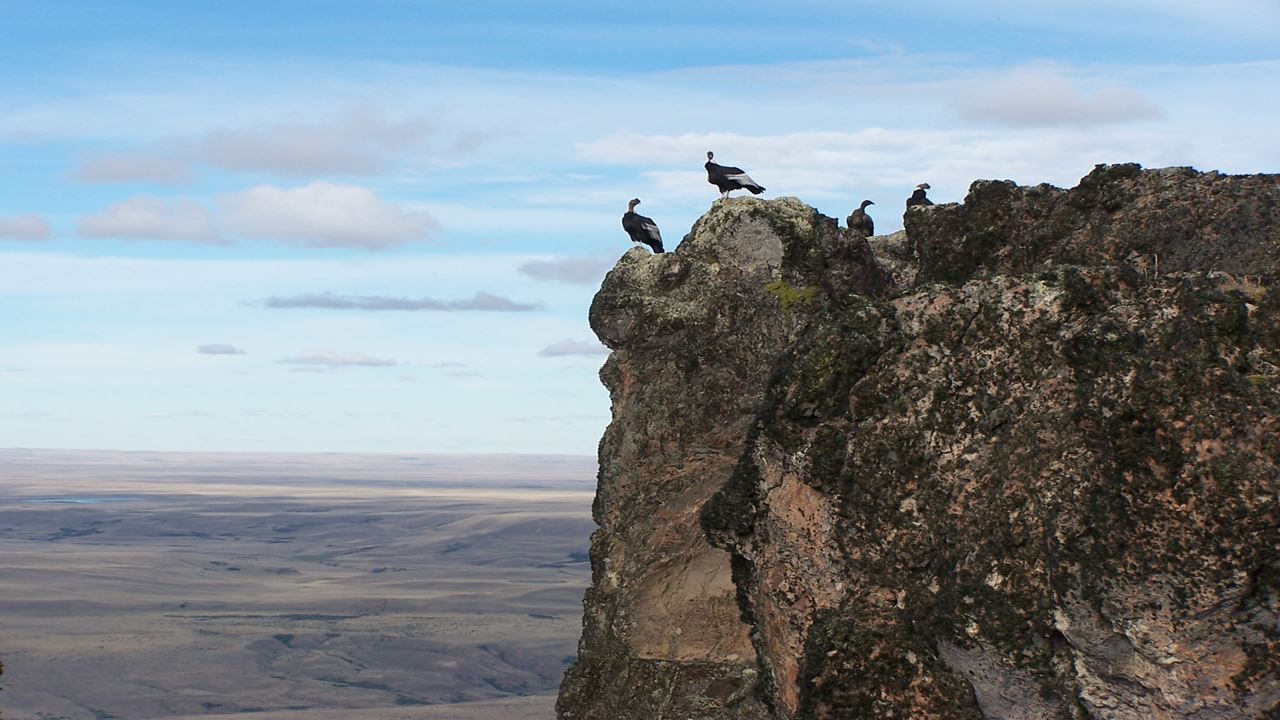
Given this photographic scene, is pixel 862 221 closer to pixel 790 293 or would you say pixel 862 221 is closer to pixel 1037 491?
pixel 790 293

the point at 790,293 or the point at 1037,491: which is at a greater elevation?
the point at 790,293

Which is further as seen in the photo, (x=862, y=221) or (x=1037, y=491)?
(x=862, y=221)

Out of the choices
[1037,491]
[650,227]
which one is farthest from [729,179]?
[1037,491]

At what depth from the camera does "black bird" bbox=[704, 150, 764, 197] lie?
2802 centimetres

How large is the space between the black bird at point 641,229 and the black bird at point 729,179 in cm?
144

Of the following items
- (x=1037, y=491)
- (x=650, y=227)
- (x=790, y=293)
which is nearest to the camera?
(x=1037, y=491)

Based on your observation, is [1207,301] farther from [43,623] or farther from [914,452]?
[43,623]

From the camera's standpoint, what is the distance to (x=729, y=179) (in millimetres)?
28344

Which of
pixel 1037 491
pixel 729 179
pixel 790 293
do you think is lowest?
pixel 1037 491

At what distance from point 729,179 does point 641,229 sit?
1876 millimetres

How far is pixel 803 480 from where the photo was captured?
12648 millimetres

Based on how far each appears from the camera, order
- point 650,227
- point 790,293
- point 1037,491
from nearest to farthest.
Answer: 1. point 1037,491
2. point 790,293
3. point 650,227

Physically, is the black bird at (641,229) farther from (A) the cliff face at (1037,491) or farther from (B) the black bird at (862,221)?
(A) the cliff face at (1037,491)

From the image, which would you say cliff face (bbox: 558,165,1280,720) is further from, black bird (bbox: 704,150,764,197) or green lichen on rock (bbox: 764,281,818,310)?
black bird (bbox: 704,150,764,197)
